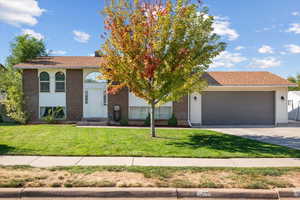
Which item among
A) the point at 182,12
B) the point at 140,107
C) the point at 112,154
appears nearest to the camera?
the point at 112,154

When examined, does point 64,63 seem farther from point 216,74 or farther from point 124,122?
point 216,74

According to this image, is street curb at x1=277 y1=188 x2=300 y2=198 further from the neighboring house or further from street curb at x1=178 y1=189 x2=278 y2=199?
the neighboring house

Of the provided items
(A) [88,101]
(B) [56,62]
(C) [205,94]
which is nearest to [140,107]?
(A) [88,101]

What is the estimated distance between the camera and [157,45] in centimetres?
868

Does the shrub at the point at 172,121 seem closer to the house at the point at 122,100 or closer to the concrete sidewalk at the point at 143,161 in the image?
the house at the point at 122,100

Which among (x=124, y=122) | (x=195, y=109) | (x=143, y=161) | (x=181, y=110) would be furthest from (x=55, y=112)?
(x=143, y=161)

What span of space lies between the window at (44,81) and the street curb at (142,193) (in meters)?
13.0

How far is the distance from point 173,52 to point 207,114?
8.93 m

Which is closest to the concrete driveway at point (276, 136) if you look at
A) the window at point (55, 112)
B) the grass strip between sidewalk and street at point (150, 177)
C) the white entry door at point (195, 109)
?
the white entry door at point (195, 109)

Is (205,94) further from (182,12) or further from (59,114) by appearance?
(59,114)

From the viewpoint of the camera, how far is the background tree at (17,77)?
15.1 metres

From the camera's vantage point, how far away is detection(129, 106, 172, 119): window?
1609 cm

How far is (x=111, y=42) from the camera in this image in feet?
30.9

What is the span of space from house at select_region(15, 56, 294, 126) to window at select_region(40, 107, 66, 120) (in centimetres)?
7
